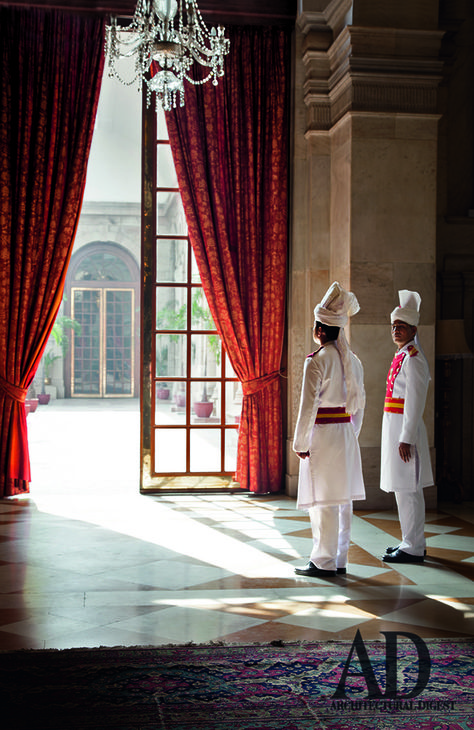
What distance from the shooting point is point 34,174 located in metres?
6.56

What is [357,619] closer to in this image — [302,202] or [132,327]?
[302,202]

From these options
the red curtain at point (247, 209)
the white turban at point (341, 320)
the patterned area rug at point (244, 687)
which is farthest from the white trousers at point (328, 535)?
the red curtain at point (247, 209)

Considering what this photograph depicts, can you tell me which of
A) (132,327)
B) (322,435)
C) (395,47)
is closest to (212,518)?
(322,435)

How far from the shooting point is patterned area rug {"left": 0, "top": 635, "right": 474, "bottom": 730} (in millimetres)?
2500

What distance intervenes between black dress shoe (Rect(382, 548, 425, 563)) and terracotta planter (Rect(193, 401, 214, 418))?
278 centimetres

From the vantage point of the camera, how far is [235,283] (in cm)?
679

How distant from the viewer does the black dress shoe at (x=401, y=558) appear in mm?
4566

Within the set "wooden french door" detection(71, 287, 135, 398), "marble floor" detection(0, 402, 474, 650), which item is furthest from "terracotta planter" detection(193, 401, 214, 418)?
"wooden french door" detection(71, 287, 135, 398)

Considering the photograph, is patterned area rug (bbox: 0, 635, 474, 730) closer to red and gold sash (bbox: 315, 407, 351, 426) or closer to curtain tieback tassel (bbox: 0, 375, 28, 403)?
red and gold sash (bbox: 315, 407, 351, 426)

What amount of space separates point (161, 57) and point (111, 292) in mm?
17589

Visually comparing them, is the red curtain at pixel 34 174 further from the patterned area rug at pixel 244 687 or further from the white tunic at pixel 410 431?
the patterned area rug at pixel 244 687

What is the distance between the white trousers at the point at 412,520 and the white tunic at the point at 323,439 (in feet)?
1.58

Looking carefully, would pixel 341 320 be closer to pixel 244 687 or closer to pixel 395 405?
pixel 395 405

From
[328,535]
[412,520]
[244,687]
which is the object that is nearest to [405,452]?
[412,520]
